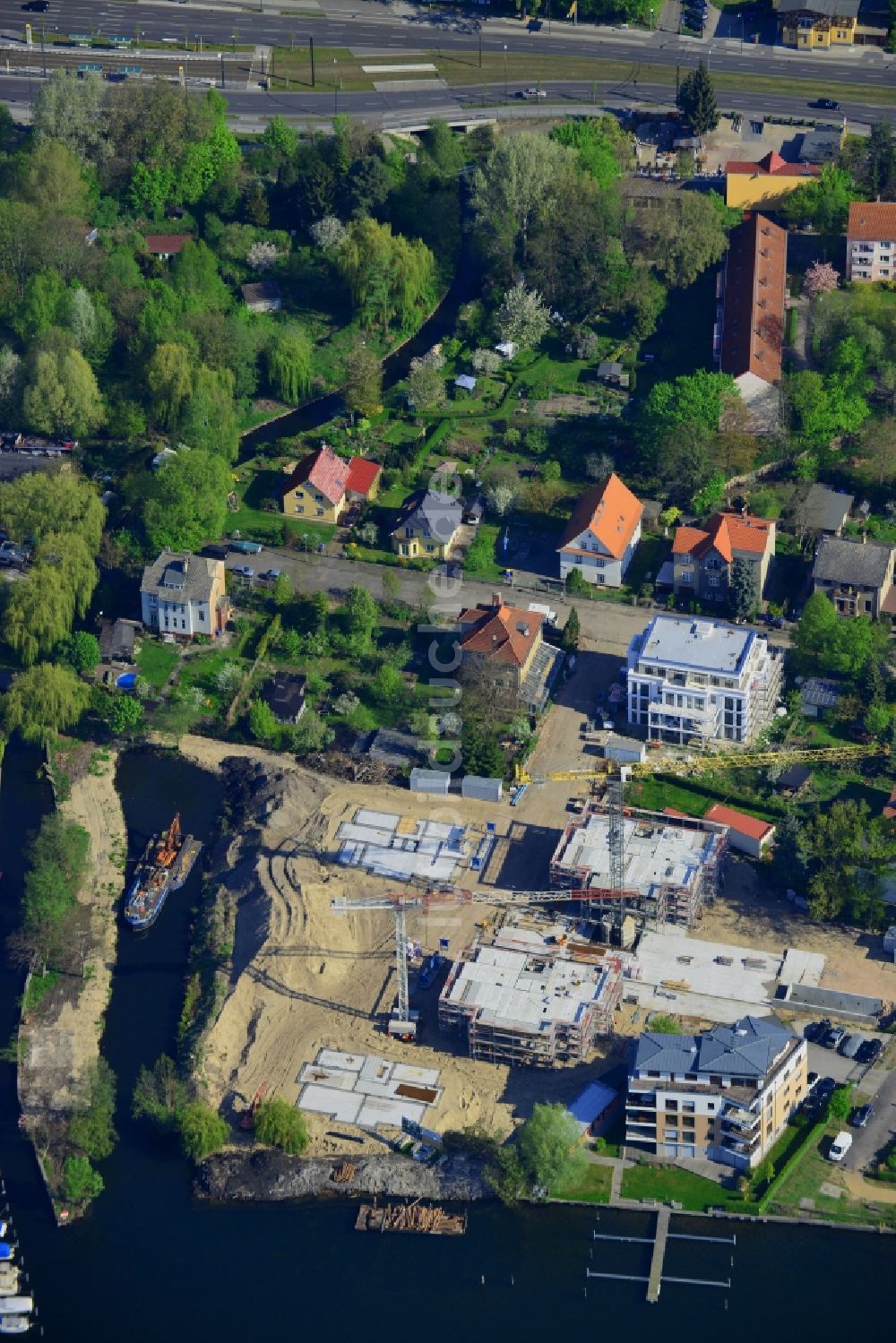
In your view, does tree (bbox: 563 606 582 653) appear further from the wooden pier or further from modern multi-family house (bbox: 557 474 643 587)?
the wooden pier

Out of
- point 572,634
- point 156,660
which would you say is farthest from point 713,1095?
point 156,660

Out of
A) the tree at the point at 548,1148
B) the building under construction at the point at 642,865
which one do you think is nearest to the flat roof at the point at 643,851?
the building under construction at the point at 642,865

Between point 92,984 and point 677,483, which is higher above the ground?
point 677,483

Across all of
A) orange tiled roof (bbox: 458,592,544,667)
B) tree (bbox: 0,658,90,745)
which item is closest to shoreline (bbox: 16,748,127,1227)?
tree (bbox: 0,658,90,745)

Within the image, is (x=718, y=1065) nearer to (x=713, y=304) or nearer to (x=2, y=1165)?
(x=2, y=1165)

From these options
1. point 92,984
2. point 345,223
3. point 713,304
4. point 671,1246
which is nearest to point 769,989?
point 671,1246

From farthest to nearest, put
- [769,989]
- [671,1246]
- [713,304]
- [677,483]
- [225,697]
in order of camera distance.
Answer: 1. [713,304]
2. [677,483]
3. [225,697]
4. [769,989]
5. [671,1246]

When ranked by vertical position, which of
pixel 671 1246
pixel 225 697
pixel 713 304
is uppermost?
pixel 713 304
